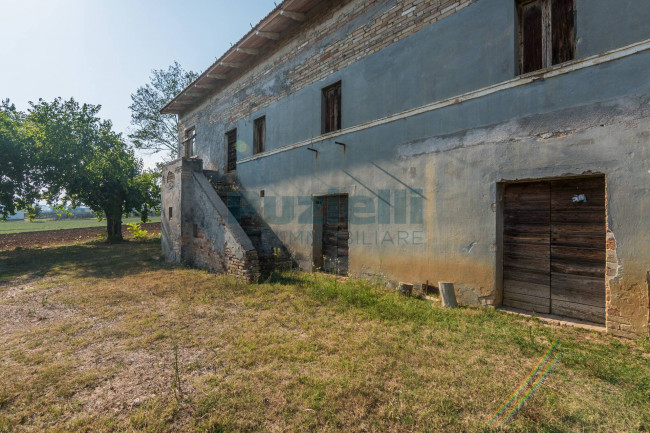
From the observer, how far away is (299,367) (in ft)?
9.48

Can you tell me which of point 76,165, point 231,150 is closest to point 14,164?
point 76,165

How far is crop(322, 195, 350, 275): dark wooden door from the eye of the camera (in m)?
7.14

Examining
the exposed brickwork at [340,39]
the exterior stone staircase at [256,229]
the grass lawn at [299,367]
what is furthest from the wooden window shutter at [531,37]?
the exterior stone staircase at [256,229]

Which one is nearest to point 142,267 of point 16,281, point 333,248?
point 16,281

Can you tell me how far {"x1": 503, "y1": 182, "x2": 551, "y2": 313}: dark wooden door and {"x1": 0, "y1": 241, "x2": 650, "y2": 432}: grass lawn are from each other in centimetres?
52

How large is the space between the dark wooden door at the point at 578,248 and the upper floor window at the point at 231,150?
9.77 meters

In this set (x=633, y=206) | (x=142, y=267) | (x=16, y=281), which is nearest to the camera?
(x=633, y=206)

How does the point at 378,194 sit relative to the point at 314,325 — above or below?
above

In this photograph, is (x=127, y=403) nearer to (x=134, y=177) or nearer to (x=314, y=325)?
(x=314, y=325)

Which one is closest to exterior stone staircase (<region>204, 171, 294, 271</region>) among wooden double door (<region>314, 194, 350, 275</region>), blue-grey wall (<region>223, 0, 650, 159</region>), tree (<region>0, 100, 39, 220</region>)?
wooden double door (<region>314, 194, 350, 275</region>)

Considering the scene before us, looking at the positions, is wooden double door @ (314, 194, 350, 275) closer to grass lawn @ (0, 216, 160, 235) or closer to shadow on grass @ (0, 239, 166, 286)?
shadow on grass @ (0, 239, 166, 286)

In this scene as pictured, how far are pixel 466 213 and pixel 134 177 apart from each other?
742 inches

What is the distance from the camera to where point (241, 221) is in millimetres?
9516

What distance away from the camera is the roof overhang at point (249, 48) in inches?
297
